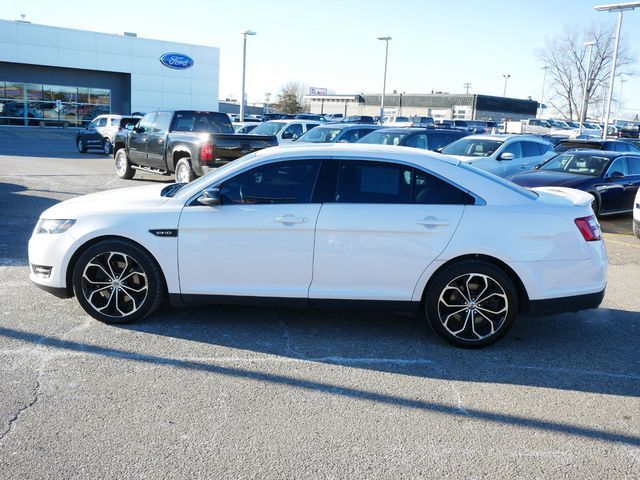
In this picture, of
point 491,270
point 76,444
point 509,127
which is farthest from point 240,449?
point 509,127

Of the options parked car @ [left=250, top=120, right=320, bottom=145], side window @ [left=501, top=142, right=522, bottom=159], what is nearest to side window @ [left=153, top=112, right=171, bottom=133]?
parked car @ [left=250, top=120, right=320, bottom=145]

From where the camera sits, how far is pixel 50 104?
4444 cm

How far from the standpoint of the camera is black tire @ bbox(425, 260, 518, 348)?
5.11m

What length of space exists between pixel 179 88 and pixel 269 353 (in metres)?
45.5

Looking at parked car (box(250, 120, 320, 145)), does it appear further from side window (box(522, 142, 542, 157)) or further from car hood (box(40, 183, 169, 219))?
car hood (box(40, 183, 169, 219))

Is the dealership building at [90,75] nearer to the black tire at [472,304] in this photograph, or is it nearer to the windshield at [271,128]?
the windshield at [271,128]

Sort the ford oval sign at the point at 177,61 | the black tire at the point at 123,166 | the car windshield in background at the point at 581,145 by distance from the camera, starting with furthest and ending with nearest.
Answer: the ford oval sign at the point at 177,61
the black tire at the point at 123,166
the car windshield in background at the point at 581,145

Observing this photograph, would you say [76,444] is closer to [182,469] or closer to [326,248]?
[182,469]

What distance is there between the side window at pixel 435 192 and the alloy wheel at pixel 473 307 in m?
0.62

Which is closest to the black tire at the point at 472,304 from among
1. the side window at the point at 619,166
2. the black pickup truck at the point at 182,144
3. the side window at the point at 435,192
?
the side window at the point at 435,192

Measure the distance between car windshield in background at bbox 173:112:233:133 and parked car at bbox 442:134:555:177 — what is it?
554cm

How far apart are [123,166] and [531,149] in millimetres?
10750

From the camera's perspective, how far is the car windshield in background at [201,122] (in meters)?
15.3

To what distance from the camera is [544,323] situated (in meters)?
5.99
